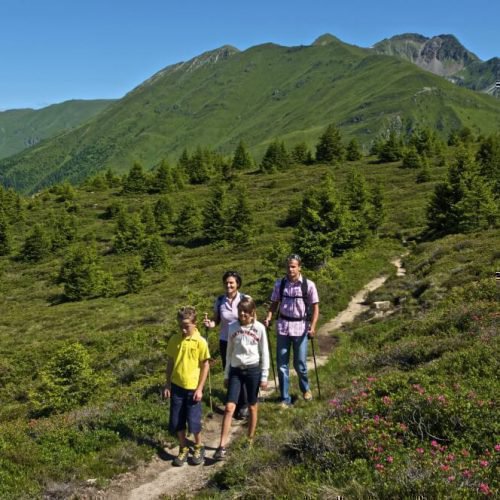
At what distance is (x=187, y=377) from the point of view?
7434 millimetres

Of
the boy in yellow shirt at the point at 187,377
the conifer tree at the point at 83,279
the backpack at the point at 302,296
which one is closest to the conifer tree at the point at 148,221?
the conifer tree at the point at 83,279

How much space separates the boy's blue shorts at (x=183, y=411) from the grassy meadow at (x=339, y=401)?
79cm

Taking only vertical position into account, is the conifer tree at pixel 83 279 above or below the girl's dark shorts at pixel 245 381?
below

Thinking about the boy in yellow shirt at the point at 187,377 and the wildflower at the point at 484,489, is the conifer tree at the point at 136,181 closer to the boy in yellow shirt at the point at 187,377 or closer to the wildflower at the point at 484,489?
the boy in yellow shirt at the point at 187,377

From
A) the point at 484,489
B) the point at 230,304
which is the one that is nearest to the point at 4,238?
the point at 230,304

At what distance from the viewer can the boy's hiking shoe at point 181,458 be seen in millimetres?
7527

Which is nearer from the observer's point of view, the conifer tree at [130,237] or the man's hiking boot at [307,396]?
the man's hiking boot at [307,396]

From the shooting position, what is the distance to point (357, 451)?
19.1ft

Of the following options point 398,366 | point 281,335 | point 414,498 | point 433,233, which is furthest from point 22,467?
point 433,233

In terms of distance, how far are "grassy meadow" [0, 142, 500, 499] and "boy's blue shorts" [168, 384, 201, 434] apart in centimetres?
79

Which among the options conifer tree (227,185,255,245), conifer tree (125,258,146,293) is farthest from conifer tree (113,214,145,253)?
conifer tree (125,258,146,293)

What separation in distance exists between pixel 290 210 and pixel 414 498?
177ft

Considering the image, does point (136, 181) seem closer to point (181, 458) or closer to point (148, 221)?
point (148, 221)

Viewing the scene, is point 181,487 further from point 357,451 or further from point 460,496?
point 460,496
